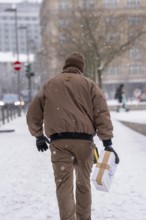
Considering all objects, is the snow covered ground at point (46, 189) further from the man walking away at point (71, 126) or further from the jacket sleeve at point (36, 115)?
the jacket sleeve at point (36, 115)

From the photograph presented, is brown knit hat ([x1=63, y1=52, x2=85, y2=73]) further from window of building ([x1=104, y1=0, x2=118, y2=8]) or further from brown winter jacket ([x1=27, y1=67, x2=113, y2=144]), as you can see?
window of building ([x1=104, y1=0, x2=118, y2=8])

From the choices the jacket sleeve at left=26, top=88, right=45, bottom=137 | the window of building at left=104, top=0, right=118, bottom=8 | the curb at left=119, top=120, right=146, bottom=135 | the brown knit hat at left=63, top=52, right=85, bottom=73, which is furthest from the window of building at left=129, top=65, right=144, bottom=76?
the jacket sleeve at left=26, top=88, right=45, bottom=137

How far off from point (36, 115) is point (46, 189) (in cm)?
257

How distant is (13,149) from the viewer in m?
12.4

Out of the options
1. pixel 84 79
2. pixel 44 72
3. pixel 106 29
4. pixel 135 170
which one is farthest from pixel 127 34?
pixel 84 79

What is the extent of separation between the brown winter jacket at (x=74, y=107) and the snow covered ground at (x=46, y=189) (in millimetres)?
1339

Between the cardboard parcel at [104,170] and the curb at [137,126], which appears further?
the curb at [137,126]

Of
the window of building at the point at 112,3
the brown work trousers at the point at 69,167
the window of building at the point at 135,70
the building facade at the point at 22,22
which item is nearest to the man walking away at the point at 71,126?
the brown work trousers at the point at 69,167

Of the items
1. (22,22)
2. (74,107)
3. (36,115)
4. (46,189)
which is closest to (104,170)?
(74,107)

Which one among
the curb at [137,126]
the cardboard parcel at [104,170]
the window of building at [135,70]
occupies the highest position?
the cardboard parcel at [104,170]

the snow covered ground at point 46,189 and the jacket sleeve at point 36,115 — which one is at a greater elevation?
the jacket sleeve at point 36,115

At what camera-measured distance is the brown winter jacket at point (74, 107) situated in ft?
15.3

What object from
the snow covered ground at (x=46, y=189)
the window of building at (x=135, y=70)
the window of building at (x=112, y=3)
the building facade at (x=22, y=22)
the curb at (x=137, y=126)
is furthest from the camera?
the building facade at (x=22, y=22)

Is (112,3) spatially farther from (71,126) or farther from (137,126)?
(71,126)
